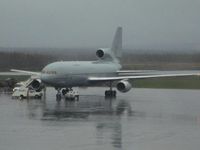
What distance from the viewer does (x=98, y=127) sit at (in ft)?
88.9

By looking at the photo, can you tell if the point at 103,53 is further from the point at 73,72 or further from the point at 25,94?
the point at 25,94

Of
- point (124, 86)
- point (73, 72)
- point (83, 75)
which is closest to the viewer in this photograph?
point (124, 86)

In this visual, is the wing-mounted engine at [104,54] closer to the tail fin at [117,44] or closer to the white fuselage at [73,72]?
the tail fin at [117,44]

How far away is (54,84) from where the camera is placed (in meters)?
51.2

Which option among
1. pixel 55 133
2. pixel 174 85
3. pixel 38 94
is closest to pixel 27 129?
pixel 55 133

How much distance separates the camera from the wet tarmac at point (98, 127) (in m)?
21.4

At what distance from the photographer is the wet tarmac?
70.2ft

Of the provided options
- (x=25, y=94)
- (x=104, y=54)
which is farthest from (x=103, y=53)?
(x=25, y=94)

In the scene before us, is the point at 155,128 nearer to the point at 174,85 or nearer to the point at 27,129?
the point at 27,129

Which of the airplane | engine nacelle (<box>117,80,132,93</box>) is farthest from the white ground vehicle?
engine nacelle (<box>117,80,132,93</box>)

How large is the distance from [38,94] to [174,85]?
2569 centimetres

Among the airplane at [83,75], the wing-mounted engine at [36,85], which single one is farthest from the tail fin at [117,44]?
the wing-mounted engine at [36,85]

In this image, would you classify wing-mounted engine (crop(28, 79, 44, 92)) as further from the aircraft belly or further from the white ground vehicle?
the aircraft belly

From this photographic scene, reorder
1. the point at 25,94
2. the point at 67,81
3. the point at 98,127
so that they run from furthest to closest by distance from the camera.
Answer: the point at 67,81 < the point at 25,94 < the point at 98,127
